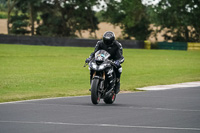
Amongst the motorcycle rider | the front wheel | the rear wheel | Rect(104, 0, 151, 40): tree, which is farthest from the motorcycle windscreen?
Rect(104, 0, 151, 40): tree

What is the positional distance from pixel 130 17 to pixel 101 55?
225 feet

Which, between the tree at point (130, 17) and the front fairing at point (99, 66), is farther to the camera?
the tree at point (130, 17)

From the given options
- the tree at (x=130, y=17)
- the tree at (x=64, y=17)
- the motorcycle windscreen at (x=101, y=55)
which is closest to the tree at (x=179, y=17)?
the tree at (x=130, y=17)

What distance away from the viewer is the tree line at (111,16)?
257 ft

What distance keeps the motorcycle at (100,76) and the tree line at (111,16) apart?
64.1 metres

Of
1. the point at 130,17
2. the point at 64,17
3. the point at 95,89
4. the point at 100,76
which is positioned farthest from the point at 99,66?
the point at 64,17

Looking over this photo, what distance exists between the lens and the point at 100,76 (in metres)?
12.5

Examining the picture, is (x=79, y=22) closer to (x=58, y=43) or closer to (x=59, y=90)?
(x=58, y=43)

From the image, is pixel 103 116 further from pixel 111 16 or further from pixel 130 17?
pixel 111 16

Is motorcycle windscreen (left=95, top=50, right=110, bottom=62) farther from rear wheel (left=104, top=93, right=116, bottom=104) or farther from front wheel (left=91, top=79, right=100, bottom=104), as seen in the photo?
rear wheel (left=104, top=93, right=116, bottom=104)

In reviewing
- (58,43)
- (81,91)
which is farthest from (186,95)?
(58,43)

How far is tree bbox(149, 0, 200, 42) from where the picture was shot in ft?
254

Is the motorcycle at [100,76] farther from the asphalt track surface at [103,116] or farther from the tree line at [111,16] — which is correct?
the tree line at [111,16]

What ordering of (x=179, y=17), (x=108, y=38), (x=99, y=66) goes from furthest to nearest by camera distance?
1. (x=179, y=17)
2. (x=108, y=38)
3. (x=99, y=66)
